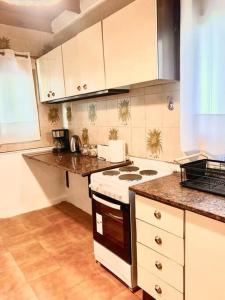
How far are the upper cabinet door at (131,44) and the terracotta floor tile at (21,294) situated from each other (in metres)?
1.67

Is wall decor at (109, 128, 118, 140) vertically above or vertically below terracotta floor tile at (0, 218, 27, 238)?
above

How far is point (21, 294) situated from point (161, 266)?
3.41 feet

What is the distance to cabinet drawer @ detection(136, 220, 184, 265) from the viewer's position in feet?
4.10

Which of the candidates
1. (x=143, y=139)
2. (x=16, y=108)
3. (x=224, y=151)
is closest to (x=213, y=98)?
(x=224, y=151)

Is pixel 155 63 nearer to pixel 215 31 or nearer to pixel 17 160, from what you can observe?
pixel 215 31

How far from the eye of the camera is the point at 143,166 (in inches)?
81.5

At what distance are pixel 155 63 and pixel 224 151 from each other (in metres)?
0.72

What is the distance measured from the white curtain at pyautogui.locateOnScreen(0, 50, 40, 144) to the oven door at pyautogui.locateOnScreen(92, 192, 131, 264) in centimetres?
162

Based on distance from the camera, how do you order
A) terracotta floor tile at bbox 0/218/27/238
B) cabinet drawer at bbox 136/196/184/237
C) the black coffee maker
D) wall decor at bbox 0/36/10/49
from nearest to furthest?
cabinet drawer at bbox 136/196/184/237, terracotta floor tile at bbox 0/218/27/238, wall decor at bbox 0/36/10/49, the black coffee maker

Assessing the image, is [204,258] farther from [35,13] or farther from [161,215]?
[35,13]

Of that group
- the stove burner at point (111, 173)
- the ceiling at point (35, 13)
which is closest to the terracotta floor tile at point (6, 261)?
the stove burner at point (111, 173)

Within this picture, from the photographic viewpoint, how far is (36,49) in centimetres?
298

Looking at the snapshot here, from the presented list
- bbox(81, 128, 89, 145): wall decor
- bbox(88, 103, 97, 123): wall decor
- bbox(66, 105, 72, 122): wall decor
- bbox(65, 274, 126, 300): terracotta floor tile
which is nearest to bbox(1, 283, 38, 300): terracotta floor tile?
bbox(65, 274, 126, 300): terracotta floor tile

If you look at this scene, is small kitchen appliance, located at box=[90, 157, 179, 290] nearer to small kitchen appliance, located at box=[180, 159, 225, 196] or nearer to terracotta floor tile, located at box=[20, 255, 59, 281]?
small kitchen appliance, located at box=[180, 159, 225, 196]
